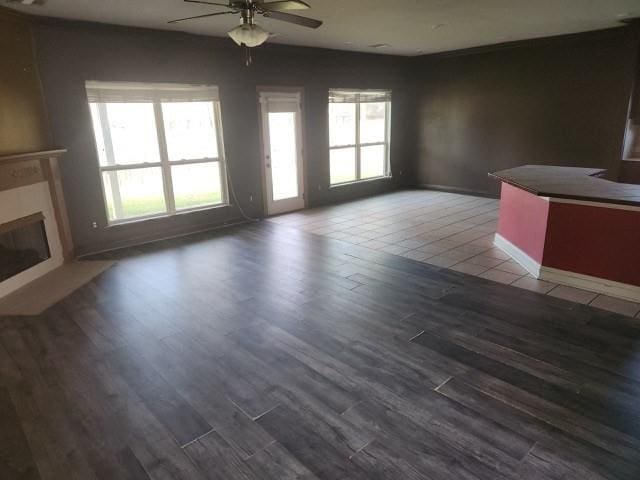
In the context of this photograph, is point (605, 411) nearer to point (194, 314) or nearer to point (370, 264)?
point (370, 264)

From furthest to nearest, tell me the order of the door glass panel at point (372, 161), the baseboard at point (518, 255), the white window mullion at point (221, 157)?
1. the door glass panel at point (372, 161)
2. the white window mullion at point (221, 157)
3. the baseboard at point (518, 255)

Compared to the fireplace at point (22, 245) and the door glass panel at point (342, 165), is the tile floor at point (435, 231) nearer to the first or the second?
the door glass panel at point (342, 165)

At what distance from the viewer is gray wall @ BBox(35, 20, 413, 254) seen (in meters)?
4.71

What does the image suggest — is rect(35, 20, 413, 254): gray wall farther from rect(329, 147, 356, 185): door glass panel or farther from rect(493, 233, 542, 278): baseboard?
rect(493, 233, 542, 278): baseboard

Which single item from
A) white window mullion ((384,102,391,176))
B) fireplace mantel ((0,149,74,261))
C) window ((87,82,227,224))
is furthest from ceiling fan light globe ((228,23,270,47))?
white window mullion ((384,102,391,176))

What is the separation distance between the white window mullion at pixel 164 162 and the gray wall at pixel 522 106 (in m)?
5.53

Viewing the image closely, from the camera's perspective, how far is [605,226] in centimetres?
359

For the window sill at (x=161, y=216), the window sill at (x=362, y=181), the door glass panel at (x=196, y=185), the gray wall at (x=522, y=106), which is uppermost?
the gray wall at (x=522, y=106)

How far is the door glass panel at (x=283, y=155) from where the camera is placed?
6.87 meters

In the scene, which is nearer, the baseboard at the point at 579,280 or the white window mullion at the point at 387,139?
the baseboard at the point at 579,280

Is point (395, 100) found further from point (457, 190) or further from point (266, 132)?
point (266, 132)

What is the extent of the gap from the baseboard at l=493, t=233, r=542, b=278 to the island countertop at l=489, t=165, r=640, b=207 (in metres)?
0.79

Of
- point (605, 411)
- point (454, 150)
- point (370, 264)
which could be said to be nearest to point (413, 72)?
point (454, 150)

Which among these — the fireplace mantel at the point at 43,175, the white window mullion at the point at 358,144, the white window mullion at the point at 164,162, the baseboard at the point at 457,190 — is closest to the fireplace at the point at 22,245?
the fireplace mantel at the point at 43,175
